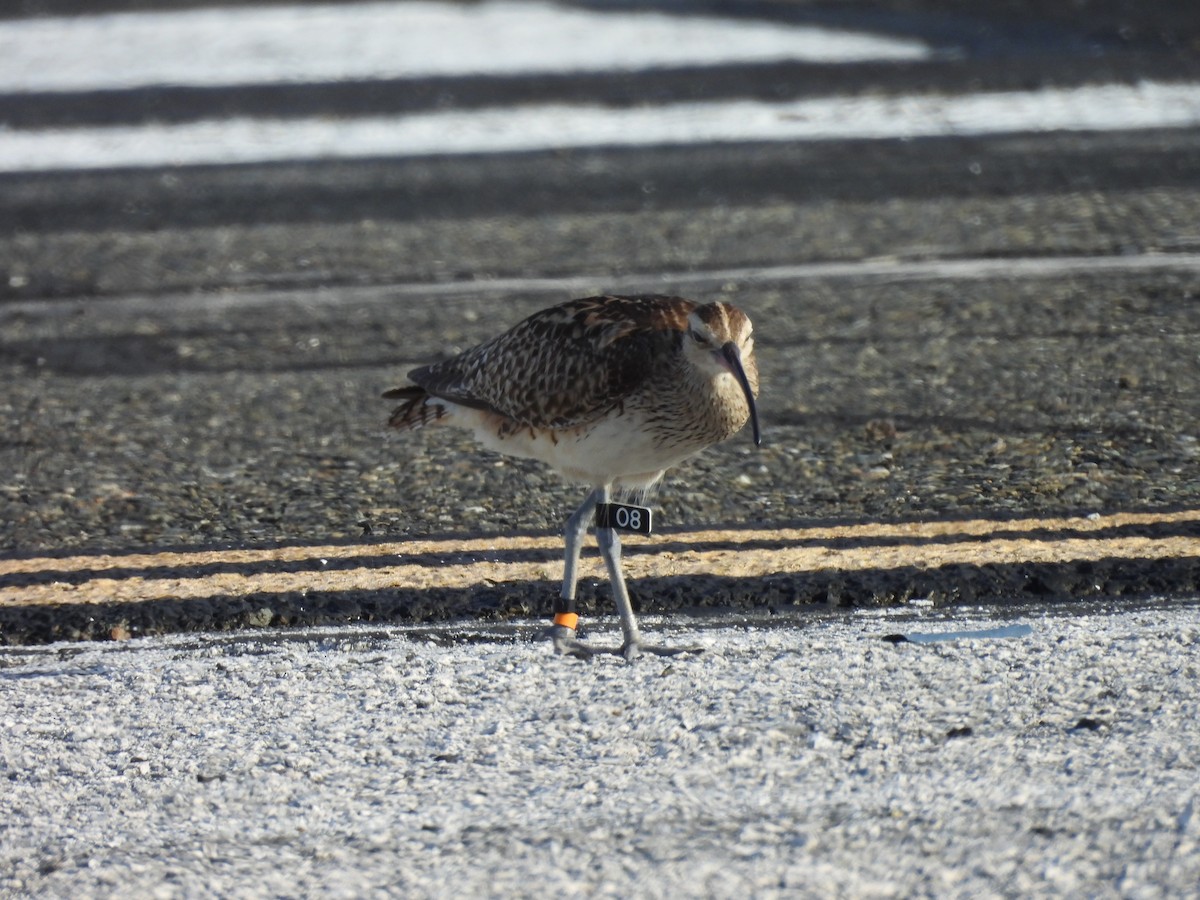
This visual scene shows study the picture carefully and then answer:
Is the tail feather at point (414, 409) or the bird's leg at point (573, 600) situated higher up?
the tail feather at point (414, 409)

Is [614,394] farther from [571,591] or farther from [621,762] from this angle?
[621,762]

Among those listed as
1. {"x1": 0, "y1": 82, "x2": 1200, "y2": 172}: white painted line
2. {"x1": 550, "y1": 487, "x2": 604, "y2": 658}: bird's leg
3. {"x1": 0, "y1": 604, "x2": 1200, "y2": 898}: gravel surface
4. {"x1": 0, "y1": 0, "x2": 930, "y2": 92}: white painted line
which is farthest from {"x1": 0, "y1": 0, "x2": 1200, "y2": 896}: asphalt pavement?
{"x1": 0, "y1": 0, "x2": 930, "y2": 92}: white painted line

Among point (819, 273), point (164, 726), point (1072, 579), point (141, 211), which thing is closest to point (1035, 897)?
point (1072, 579)

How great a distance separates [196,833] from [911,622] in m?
2.10

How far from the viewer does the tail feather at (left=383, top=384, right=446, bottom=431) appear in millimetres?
5672

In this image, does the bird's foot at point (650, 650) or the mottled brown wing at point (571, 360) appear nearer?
the bird's foot at point (650, 650)

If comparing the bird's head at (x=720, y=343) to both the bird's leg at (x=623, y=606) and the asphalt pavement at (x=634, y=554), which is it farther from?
the asphalt pavement at (x=634, y=554)

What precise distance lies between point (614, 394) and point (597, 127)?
7.61 meters

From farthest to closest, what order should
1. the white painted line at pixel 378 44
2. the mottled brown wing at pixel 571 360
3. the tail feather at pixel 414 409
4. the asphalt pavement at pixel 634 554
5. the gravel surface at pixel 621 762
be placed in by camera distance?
the white painted line at pixel 378 44 < the tail feather at pixel 414 409 < the mottled brown wing at pixel 571 360 < the asphalt pavement at pixel 634 554 < the gravel surface at pixel 621 762

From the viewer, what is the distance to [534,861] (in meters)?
3.73

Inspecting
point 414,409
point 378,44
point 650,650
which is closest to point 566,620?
point 650,650

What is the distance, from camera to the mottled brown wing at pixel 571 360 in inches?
196

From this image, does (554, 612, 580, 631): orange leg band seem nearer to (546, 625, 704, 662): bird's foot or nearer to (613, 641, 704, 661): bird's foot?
(546, 625, 704, 662): bird's foot

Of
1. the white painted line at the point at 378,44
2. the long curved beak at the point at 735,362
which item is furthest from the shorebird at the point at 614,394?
the white painted line at the point at 378,44
